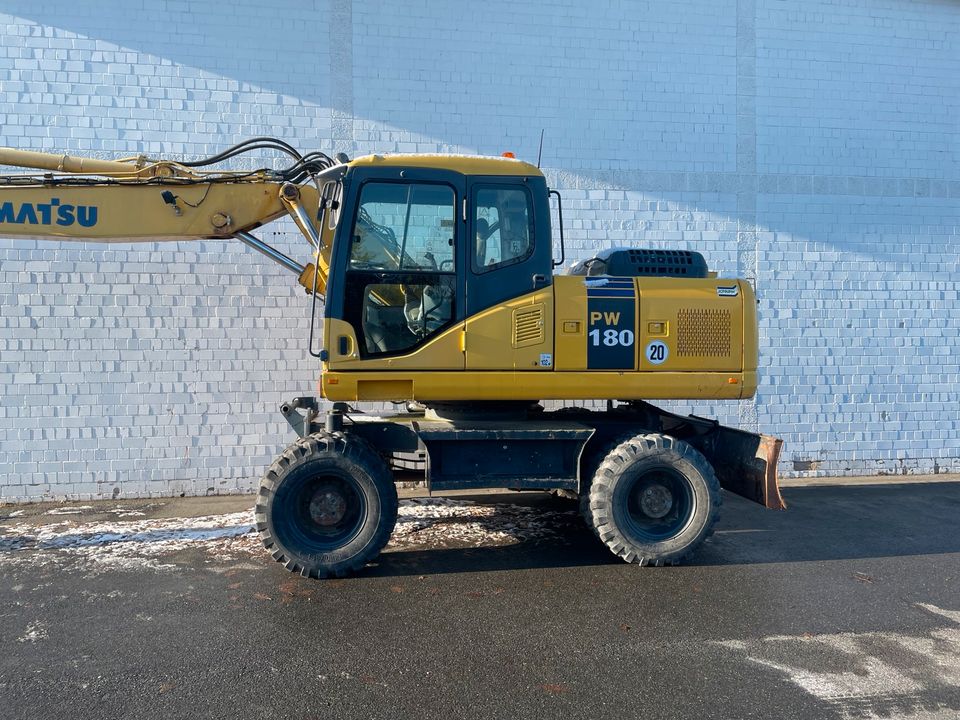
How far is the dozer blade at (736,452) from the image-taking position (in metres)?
5.45

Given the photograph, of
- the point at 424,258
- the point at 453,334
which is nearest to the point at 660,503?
the point at 453,334

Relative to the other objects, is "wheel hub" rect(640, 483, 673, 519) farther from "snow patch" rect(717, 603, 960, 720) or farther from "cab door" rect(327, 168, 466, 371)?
"cab door" rect(327, 168, 466, 371)

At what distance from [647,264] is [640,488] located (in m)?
1.93

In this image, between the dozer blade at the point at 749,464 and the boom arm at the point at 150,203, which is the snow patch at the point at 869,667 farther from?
the boom arm at the point at 150,203

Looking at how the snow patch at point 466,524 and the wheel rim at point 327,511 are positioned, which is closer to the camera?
the wheel rim at point 327,511

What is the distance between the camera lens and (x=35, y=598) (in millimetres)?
4699

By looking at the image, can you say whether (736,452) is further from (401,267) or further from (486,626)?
(401,267)

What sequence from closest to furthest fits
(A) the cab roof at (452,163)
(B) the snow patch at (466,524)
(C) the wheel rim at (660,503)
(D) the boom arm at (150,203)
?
1. (A) the cab roof at (452,163)
2. (D) the boom arm at (150,203)
3. (C) the wheel rim at (660,503)
4. (B) the snow patch at (466,524)

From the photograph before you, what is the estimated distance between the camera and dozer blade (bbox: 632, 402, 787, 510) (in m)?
5.45

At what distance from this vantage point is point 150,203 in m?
5.39

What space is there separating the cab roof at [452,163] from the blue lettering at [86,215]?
218 centimetres

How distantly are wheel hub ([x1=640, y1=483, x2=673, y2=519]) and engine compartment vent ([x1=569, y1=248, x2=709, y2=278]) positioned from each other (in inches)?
72.1

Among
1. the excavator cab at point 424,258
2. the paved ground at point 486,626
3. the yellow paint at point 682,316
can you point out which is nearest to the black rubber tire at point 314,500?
the paved ground at point 486,626

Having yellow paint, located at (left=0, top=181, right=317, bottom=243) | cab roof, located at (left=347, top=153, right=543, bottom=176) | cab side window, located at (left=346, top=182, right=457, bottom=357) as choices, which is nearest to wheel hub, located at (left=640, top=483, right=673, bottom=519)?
cab side window, located at (left=346, top=182, right=457, bottom=357)
